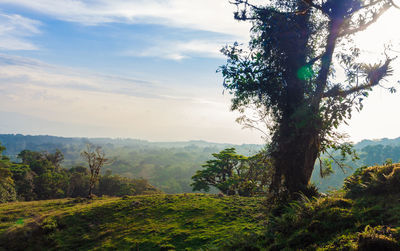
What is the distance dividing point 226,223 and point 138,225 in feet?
23.7

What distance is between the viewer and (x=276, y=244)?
270 inches

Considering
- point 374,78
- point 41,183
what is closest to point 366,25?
point 374,78

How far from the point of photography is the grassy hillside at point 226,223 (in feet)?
19.8

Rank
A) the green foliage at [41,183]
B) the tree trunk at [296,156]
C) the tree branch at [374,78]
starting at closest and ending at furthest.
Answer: the tree branch at [374,78] < the tree trunk at [296,156] < the green foliage at [41,183]

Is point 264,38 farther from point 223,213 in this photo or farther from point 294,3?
point 223,213

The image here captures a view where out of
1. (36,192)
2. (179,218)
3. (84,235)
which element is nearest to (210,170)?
(179,218)

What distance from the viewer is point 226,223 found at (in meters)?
15.0

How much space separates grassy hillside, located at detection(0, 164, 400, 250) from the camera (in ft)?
19.8

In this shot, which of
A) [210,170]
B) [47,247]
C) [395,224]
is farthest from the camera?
[210,170]

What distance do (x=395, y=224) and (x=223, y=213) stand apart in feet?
42.9

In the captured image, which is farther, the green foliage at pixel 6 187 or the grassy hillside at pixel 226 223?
the green foliage at pixel 6 187

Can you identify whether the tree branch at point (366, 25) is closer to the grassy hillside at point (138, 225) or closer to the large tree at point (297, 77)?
the large tree at point (297, 77)

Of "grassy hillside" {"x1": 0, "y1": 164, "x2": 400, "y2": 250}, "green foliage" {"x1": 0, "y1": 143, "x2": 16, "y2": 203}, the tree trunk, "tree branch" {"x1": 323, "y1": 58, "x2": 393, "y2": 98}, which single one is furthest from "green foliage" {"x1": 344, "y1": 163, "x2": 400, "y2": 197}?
"green foliage" {"x1": 0, "y1": 143, "x2": 16, "y2": 203}

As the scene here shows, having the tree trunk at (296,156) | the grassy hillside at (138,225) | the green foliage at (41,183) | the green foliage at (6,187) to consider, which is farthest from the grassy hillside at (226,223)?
the green foliage at (41,183)
